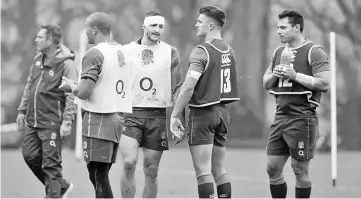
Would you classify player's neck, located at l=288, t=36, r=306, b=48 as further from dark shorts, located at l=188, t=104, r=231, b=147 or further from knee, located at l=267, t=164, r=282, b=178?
knee, located at l=267, t=164, r=282, b=178

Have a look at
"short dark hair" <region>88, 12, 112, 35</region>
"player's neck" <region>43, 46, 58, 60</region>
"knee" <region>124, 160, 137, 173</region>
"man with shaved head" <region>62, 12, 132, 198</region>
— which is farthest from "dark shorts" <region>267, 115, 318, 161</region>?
"player's neck" <region>43, 46, 58, 60</region>

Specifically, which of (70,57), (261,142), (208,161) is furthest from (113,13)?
(208,161)

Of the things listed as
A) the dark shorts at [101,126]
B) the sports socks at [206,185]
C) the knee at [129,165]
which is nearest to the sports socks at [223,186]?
the sports socks at [206,185]

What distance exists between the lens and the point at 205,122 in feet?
30.7

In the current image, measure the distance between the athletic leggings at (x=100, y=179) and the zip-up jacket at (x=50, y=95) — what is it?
5.28 feet

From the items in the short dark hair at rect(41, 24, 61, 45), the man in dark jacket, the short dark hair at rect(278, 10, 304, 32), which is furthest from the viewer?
the short dark hair at rect(41, 24, 61, 45)

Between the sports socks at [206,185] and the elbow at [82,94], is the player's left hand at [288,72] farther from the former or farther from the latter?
the elbow at [82,94]

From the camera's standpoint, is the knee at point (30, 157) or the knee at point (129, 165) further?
the knee at point (30, 157)

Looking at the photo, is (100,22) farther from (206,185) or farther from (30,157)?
(30,157)

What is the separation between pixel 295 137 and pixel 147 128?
5.34 ft

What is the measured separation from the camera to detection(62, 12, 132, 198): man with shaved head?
868 centimetres

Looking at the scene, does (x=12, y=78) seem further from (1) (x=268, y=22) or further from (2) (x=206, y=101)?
(2) (x=206, y=101)

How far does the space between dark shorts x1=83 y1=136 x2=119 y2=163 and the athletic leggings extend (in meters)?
0.11

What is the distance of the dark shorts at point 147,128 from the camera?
9.62 meters
